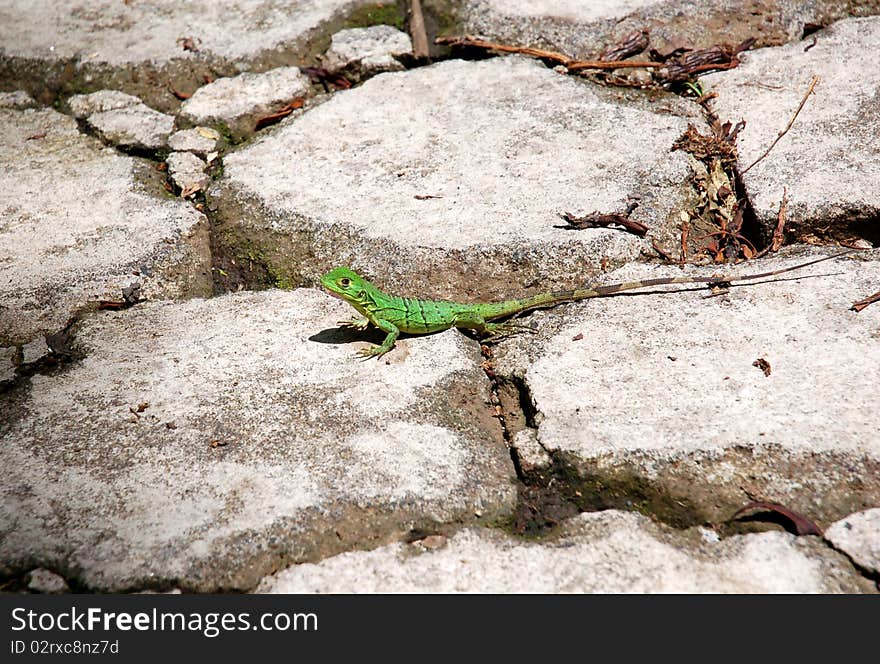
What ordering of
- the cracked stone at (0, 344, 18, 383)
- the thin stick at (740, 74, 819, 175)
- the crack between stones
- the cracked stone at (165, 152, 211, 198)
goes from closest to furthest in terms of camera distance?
the crack between stones, the cracked stone at (0, 344, 18, 383), the thin stick at (740, 74, 819, 175), the cracked stone at (165, 152, 211, 198)

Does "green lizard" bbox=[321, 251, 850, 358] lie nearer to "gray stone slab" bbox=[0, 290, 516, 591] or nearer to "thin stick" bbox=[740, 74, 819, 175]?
"gray stone slab" bbox=[0, 290, 516, 591]

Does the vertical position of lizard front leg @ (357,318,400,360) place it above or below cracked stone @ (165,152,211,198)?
below

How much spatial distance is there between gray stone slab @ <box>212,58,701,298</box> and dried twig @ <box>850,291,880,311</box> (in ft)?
2.59

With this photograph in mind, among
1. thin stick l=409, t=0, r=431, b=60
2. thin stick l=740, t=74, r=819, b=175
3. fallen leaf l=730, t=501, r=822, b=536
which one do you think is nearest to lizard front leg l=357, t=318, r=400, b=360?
fallen leaf l=730, t=501, r=822, b=536

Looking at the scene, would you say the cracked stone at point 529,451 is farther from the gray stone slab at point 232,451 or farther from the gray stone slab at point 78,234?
the gray stone slab at point 78,234

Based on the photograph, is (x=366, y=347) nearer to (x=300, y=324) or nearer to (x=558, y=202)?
(x=300, y=324)

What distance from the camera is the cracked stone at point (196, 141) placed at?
12.1 ft

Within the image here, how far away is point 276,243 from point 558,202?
1.18 meters

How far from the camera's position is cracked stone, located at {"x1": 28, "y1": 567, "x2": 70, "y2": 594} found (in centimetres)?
192

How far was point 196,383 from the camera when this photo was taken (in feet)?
8.33

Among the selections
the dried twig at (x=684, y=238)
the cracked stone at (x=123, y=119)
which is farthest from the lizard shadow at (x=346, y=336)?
the cracked stone at (x=123, y=119)

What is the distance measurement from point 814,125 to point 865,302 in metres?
1.17

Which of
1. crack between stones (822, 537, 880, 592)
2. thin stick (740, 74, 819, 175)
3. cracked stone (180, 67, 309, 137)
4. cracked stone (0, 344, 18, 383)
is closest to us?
crack between stones (822, 537, 880, 592)

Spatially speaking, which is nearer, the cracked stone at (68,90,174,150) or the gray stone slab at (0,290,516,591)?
the gray stone slab at (0,290,516,591)
